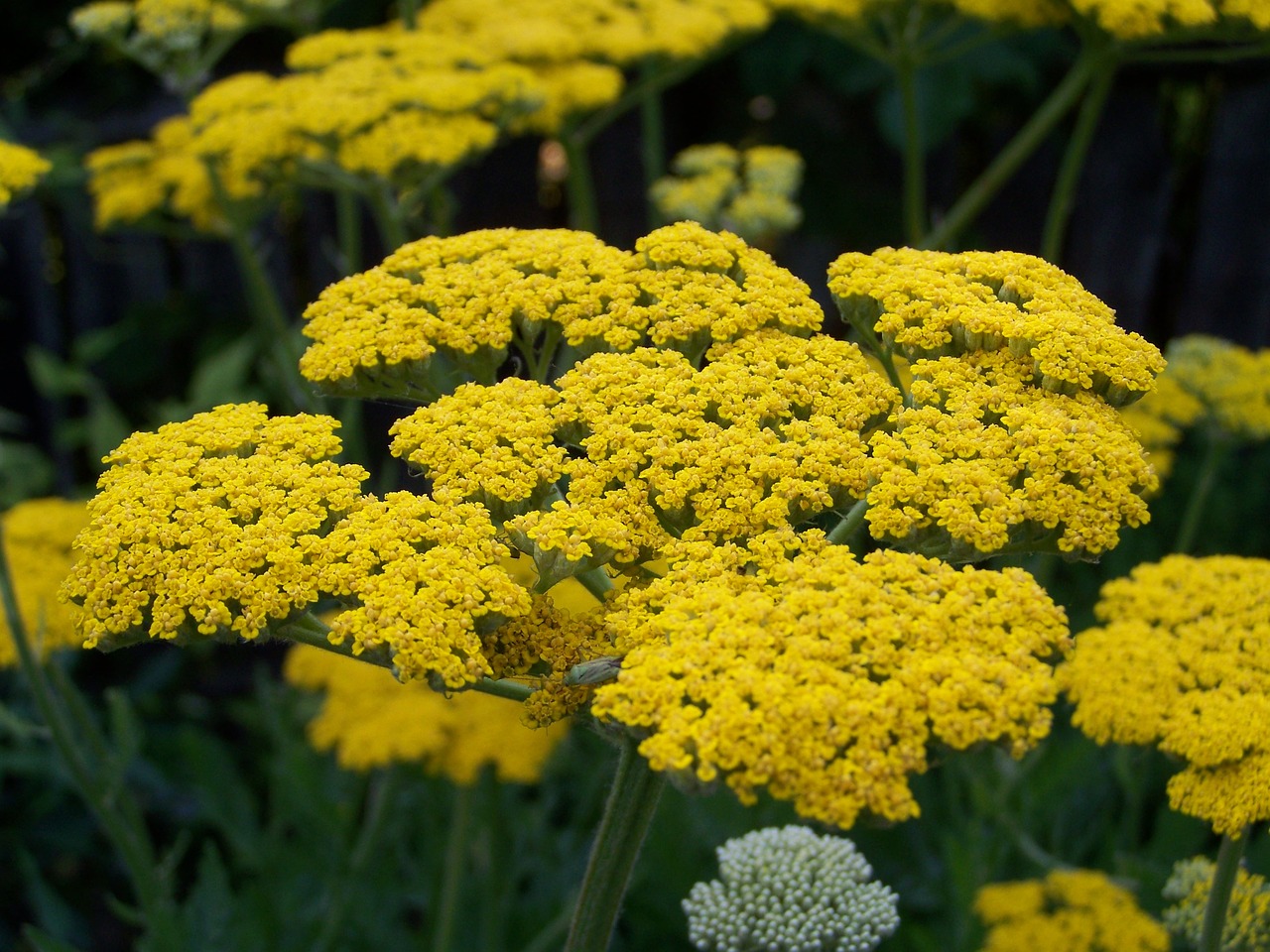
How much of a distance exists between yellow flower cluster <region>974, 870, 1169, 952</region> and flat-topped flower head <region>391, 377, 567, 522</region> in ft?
5.36

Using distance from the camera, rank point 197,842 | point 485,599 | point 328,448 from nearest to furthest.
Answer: point 485,599 → point 328,448 → point 197,842

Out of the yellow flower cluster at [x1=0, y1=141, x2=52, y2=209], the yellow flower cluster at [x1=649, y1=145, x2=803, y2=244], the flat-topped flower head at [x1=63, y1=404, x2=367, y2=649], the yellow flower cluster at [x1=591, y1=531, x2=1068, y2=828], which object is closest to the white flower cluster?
the yellow flower cluster at [x1=591, y1=531, x2=1068, y2=828]

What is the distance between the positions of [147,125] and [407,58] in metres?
2.96

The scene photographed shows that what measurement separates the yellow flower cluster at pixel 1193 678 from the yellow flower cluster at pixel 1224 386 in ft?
4.27

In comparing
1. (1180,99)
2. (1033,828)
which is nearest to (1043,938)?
(1033,828)

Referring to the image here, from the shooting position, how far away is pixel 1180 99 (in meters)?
5.25

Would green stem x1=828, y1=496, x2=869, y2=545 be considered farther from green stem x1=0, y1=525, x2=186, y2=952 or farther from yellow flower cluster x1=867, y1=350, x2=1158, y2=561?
green stem x1=0, y1=525, x2=186, y2=952

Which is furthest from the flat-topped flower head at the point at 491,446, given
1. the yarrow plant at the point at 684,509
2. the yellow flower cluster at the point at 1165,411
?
the yellow flower cluster at the point at 1165,411

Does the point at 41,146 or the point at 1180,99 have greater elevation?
the point at 1180,99

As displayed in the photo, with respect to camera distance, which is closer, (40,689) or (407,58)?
(40,689)

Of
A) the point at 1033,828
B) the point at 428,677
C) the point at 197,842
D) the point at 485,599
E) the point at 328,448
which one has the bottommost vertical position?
the point at 197,842

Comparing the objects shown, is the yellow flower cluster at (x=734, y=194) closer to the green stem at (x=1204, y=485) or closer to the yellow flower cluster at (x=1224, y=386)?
the yellow flower cluster at (x=1224, y=386)

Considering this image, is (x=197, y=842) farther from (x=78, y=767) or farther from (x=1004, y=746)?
(x=1004, y=746)

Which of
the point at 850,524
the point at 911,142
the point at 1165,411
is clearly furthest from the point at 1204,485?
the point at 850,524
